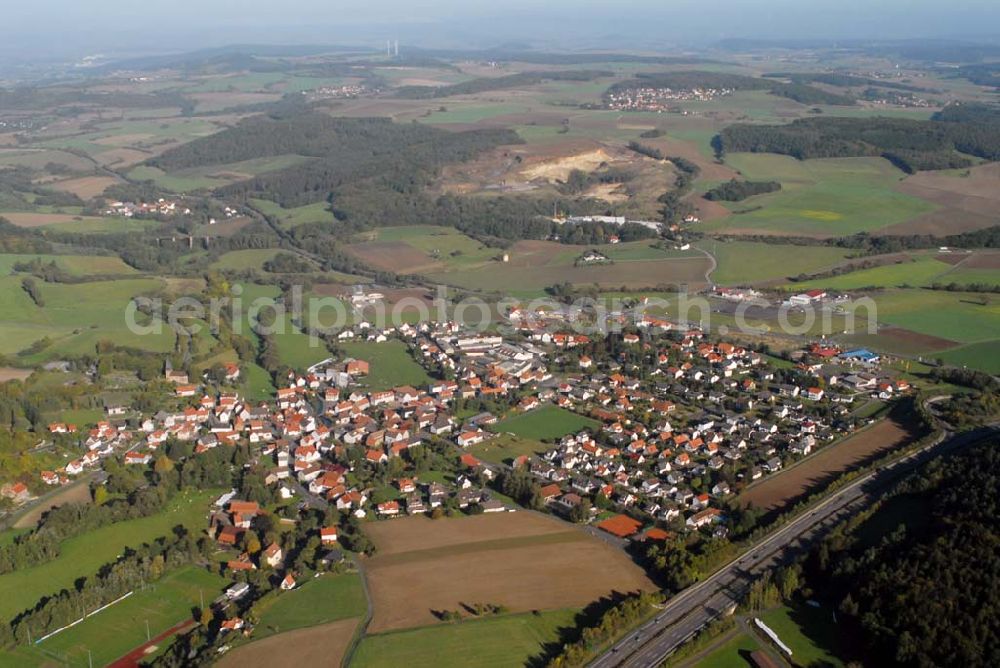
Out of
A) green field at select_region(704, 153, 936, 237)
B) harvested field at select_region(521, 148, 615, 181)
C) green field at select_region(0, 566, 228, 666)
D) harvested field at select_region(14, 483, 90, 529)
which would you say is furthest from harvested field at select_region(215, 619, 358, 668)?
harvested field at select_region(521, 148, 615, 181)

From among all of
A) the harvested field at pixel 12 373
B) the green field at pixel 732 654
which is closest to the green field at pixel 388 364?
the harvested field at pixel 12 373

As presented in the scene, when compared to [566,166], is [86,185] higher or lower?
lower

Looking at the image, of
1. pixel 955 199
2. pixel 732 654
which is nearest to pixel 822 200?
pixel 955 199

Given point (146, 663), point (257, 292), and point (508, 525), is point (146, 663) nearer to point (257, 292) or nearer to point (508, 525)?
point (508, 525)

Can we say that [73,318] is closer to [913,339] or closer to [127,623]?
[127,623]

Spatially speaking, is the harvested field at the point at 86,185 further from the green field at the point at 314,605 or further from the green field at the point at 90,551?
the green field at the point at 314,605

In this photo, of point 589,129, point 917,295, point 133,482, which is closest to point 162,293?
point 133,482
